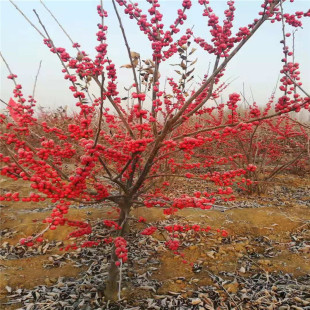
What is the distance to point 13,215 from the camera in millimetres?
5684

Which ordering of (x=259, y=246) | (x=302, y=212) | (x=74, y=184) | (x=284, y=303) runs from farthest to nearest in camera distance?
(x=302, y=212) → (x=259, y=246) → (x=284, y=303) → (x=74, y=184)

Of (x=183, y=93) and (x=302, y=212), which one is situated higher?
(x=183, y=93)

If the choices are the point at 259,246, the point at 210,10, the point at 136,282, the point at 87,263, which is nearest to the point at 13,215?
the point at 87,263

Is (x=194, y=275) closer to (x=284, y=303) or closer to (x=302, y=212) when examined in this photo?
(x=284, y=303)

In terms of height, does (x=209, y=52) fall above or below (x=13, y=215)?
above

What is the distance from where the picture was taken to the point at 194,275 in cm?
375

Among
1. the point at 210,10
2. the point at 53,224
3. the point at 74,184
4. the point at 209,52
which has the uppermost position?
the point at 210,10

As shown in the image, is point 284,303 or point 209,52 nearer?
point 209,52

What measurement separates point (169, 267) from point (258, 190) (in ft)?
13.6

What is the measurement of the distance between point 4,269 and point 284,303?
4085 millimetres

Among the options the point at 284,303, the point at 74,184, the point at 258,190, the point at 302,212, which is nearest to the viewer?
the point at 74,184

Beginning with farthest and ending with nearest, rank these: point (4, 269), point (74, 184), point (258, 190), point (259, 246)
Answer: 1. point (258, 190)
2. point (259, 246)
3. point (4, 269)
4. point (74, 184)

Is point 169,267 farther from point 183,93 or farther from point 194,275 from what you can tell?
point 183,93

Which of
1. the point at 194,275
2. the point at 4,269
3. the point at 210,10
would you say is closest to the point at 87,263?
the point at 4,269
